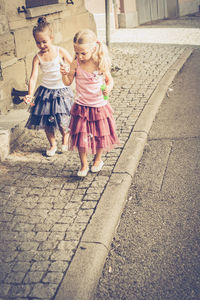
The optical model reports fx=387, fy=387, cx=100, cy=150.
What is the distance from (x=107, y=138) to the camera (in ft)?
14.3

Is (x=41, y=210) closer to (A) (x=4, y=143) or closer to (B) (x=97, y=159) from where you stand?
(B) (x=97, y=159)

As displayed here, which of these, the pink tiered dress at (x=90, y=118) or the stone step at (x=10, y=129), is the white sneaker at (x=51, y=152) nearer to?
the stone step at (x=10, y=129)

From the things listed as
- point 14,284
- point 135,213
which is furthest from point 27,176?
point 14,284

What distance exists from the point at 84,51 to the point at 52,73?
3.73ft

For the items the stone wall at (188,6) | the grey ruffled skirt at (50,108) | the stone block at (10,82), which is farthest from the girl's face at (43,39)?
the stone wall at (188,6)

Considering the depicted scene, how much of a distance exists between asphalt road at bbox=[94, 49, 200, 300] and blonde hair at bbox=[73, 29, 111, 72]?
144cm

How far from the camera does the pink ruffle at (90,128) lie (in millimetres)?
4234

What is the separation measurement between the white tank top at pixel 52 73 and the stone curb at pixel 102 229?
125 cm

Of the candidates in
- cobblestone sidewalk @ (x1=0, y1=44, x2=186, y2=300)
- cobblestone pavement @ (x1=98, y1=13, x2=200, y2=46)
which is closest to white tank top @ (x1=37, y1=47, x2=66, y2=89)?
cobblestone sidewalk @ (x1=0, y1=44, x2=186, y2=300)

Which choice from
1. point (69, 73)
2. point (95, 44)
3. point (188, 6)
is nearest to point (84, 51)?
point (95, 44)

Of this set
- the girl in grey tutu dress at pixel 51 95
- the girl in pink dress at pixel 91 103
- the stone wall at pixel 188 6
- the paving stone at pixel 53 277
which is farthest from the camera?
the stone wall at pixel 188 6

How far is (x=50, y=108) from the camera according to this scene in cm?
492

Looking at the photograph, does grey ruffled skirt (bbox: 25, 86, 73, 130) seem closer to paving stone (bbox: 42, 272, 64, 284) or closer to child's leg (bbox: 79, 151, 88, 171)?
child's leg (bbox: 79, 151, 88, 171)

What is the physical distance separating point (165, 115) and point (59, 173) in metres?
2.73
